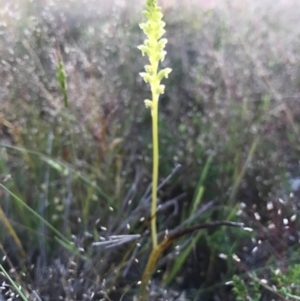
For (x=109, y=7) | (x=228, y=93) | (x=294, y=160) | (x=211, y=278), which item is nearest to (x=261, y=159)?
(x=294, y=160)

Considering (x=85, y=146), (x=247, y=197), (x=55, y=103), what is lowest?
(x=247, y=197)

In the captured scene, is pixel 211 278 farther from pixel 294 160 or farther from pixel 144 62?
pixel 144 62

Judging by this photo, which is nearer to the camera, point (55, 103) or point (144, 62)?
point (55, 103)

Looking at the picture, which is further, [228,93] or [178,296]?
[228,93]

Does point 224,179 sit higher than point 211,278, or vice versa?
point 224,179

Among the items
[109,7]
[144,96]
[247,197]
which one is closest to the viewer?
[247,197]

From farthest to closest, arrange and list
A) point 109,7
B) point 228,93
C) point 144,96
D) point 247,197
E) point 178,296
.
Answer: point 109,7 < point 144,96 < point 228,93 < point 247,197 < point 178,296

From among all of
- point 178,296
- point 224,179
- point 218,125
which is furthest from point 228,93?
point 178,296

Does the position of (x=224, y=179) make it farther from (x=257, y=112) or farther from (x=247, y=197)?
(x=257, y=112)

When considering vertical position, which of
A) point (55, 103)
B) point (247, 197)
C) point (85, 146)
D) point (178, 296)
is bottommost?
point (178, 296)
